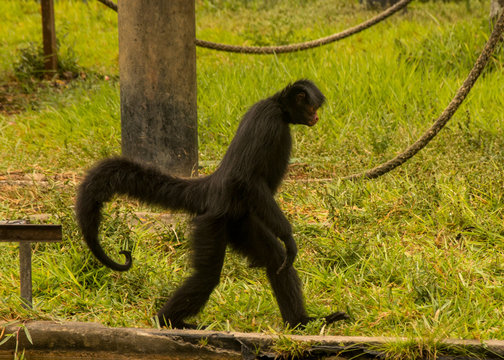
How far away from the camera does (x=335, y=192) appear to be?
16.1ft

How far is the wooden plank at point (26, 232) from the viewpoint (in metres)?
3.18

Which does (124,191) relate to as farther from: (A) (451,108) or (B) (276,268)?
(A) (451,108)

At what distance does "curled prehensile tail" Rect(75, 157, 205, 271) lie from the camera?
332cm

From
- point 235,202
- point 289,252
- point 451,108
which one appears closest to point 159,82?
point 235,202

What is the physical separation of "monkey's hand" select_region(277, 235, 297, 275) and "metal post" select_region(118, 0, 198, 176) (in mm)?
1745

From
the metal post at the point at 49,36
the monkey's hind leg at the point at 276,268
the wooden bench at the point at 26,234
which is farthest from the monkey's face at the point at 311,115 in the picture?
the metal post at the point at 49,36

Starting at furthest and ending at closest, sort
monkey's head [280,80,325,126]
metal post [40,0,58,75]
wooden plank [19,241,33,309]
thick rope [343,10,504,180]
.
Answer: metal post [40,0,58,75]
thick rope [343,10,504,180]
monkey's head [280,80,325,126]
wooden plank [19,241,33,309]

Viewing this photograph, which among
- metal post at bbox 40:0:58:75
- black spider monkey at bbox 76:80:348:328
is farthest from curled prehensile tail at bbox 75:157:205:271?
metal post at bbox 40:0:58:75

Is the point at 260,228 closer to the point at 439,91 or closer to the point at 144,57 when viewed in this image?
the point at 144,57

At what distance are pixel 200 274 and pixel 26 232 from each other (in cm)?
85

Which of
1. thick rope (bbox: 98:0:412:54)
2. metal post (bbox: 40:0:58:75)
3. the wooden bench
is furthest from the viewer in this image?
metal post (bbox: 40:0:58:75)

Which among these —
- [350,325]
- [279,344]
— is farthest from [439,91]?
[279,344]

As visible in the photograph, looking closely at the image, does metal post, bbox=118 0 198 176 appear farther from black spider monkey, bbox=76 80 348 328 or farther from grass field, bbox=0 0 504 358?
black spider monkey, bbox=76 80 348 328

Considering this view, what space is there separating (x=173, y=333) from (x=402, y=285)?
4.53ft
